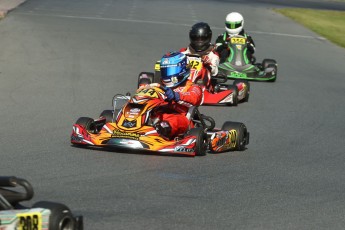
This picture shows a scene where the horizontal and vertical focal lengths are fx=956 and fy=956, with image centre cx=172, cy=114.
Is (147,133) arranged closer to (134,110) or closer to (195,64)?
(134,110)

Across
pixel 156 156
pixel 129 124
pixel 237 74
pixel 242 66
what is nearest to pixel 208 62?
pixel 237 74

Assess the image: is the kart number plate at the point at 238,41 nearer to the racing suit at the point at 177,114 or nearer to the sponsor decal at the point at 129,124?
the racing suit at the point at 177,114

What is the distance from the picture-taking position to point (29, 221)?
5.20 m

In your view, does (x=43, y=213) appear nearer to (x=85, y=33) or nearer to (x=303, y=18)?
(x=85, y=33)

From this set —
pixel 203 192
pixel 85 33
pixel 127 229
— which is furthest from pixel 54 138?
pixel 85 33

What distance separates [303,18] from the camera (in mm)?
29766

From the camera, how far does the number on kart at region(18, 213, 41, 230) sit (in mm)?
5188

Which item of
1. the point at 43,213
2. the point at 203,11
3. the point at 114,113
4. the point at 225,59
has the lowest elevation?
the point at 203,11

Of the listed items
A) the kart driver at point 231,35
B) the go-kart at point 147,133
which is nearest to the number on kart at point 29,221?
the go-kart at point 147,133

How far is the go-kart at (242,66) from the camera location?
1609 cm

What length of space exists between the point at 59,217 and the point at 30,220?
0.19 m

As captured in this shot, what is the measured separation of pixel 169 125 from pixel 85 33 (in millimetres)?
12052

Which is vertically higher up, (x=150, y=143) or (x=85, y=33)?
(x=150, y=143)

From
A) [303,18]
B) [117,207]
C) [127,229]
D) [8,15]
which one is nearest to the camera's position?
[127,229]
